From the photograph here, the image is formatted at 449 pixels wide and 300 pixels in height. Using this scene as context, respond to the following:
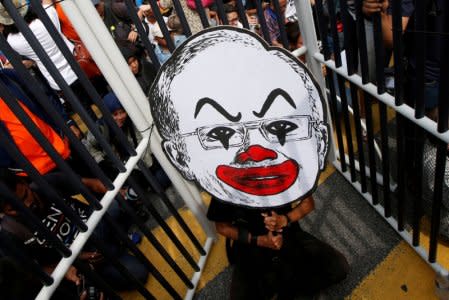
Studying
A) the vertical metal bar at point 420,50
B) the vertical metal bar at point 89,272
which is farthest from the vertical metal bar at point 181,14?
the vertical metal bar at point 89,272

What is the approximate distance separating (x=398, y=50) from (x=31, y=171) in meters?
1.55

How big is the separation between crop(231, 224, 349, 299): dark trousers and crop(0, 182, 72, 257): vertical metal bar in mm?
1041

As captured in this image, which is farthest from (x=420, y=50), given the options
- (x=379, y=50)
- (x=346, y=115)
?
(x=346, y=115)

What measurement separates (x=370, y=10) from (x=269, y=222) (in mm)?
1069

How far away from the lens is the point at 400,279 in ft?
7.61

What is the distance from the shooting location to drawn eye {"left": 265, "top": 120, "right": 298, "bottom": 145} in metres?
1.61

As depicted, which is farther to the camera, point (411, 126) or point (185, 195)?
point (185, 195)

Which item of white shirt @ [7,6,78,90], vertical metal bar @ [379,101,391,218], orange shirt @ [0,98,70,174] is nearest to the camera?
vertical metal bar @ [379,101,391,218]

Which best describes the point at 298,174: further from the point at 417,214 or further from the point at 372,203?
the point at 372,203

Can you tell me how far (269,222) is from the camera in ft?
6.16

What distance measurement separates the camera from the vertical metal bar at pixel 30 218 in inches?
55.4

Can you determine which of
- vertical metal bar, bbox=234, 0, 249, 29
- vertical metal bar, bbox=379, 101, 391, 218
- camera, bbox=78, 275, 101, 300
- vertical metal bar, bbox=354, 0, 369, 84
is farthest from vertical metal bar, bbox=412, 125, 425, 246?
camera, bbox=78, 275, 101, 300

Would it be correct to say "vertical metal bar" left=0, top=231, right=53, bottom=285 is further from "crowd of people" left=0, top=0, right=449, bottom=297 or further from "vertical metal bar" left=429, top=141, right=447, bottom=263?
"vertical metal bar" left=429, top=141, right=447, bottom=263

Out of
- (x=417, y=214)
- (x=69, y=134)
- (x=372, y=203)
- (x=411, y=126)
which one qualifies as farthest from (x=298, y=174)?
(x=372, y=203)
